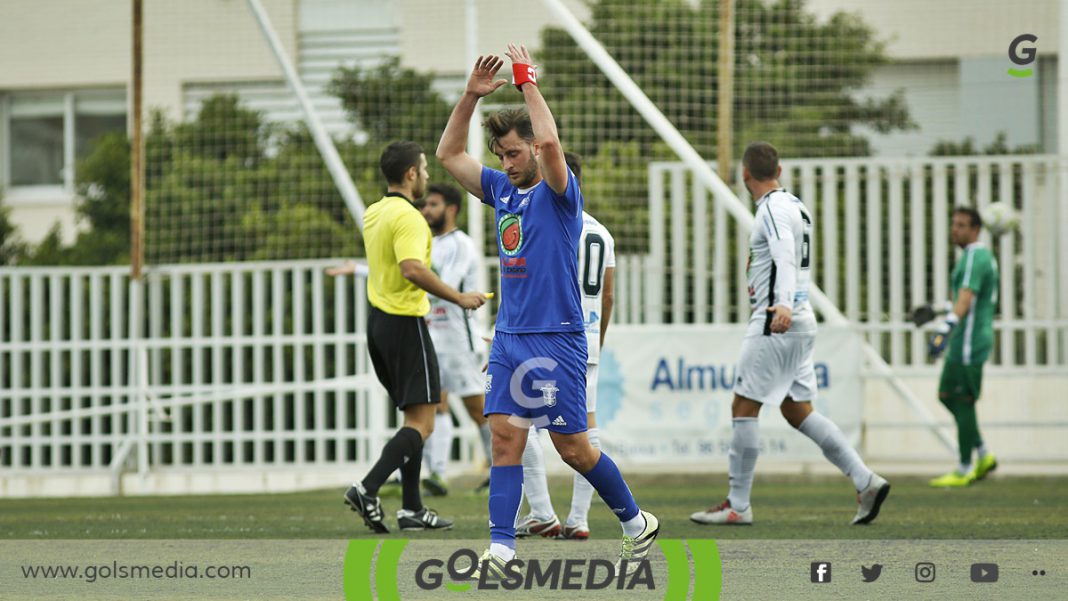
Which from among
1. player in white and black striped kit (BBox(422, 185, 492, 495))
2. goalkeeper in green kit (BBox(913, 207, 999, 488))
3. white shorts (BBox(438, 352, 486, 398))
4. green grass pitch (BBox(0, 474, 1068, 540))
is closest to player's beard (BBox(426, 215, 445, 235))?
player in white and black striped kit (BBox(422, 185, 492, 495))

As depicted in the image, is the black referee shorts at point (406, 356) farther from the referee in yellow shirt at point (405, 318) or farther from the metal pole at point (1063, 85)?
the metal pole at point (1063, 85)

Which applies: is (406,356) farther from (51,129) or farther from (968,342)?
(51,129)

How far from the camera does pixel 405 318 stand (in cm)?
808

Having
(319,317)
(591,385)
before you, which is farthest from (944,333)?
(319,317)

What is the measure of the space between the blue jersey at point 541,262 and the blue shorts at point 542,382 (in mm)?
55

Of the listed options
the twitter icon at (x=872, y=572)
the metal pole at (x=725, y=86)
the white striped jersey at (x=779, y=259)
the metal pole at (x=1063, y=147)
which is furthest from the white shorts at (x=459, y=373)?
the metal pole at (x=1063, y=147)

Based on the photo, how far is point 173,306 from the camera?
47.5ft

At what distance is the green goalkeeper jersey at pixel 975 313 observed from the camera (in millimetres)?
11594

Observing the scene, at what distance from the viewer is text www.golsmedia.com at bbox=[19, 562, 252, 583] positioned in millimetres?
5957

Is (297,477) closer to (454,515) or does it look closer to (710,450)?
(710,450)

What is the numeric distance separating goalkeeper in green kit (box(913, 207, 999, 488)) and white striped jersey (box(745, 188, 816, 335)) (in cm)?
366

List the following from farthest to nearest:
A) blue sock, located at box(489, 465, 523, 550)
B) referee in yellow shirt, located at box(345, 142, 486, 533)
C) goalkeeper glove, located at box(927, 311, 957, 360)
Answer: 1. goalkeeper glove, located at box(927, 311, 957, 360)
2. referee in yellow shirt, located at box(345, 142, 486, 533)
3. blue sock, located at box(489, 465, 523, 550)

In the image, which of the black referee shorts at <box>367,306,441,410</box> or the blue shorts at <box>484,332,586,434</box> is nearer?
the blue shorts at <box>484,332,586,434</box>

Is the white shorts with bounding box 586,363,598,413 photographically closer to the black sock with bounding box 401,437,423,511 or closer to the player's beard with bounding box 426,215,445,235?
the black sock with bounding box 401,437,423,511
